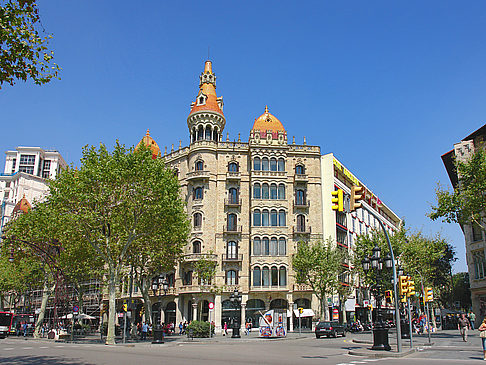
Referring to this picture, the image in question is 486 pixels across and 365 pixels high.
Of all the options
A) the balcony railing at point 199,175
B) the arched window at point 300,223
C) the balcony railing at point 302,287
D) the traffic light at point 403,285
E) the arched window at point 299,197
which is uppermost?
the balcony railing at point 199,175

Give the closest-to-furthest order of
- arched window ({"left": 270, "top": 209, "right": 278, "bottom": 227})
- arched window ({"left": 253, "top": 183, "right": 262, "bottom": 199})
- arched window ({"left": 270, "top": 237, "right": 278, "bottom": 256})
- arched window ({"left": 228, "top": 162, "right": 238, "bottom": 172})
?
arched window ({"left": 270, "top": 237, "right": 278, "bottom": 256}) → arched window ({"left": 270, "top": 209, "right": 278, "bottom": 227}) → arched window ({"left": 253, "top": 183, "right": 262, "bottom": 199}) → arched window ({"left": 228, "top": 162, "right": 238, "bottom": 172})

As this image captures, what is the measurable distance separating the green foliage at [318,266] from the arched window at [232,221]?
8093 mm

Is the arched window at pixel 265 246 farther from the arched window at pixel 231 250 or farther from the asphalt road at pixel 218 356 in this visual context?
the asphalt road at pixel 218 356

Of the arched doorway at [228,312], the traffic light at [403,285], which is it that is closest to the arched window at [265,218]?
the arched doorway at [228,312]

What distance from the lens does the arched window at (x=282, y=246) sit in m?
51.6

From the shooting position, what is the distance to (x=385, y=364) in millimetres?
15266

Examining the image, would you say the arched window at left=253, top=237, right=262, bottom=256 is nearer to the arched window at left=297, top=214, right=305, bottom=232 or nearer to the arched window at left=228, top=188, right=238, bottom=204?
the arched window at left=297, top=214, right=305, bottom=232

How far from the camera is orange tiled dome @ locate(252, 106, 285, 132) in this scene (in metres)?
57.8

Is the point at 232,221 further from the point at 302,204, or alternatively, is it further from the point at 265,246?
the point at 302,204

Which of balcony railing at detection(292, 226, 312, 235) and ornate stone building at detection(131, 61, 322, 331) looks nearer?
ornate stone building at detection(131, 61, 322, 331)

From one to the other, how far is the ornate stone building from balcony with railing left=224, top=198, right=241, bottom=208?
6 centimetres

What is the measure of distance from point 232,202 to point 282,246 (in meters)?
8.05

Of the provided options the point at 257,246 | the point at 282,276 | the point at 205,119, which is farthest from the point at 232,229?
the point at 205,119

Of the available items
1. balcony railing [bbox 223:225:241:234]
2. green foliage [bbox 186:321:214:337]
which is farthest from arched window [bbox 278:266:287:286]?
green foliage [bbox 186:321:214:337]
